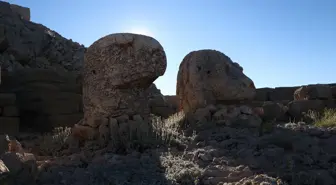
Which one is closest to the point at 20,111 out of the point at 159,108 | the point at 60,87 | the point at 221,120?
the point at 60,87

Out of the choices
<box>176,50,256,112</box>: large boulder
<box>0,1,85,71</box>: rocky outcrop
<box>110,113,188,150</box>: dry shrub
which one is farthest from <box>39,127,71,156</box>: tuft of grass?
<box>0,1,85,71</box>: rocky outcrop

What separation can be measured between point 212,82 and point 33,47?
1284cm

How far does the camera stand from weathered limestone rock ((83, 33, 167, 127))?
505cm

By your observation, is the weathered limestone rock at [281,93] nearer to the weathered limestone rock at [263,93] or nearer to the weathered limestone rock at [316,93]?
the weathered limestone rock at [263,93]

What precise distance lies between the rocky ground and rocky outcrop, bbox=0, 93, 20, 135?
3292 mm

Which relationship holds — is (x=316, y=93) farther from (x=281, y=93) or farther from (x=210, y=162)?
(x=210, y=162)

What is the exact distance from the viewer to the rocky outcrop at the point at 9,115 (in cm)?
798

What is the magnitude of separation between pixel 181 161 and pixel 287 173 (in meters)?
1.03

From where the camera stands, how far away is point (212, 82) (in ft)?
21.4

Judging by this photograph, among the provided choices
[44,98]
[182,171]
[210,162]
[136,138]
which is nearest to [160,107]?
A: [44,98]

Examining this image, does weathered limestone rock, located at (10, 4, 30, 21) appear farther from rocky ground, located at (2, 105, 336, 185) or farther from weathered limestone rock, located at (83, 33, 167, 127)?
rocky ground, located at (2, 105, 336, 185)

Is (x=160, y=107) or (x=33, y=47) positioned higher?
(x=33, y=47)

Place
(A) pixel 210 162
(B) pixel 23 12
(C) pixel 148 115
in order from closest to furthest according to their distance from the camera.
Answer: (A) pixel 210 162 < (C) pixel 148 115 < (B) pixel 23 12

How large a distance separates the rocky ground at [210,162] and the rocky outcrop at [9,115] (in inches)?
130
